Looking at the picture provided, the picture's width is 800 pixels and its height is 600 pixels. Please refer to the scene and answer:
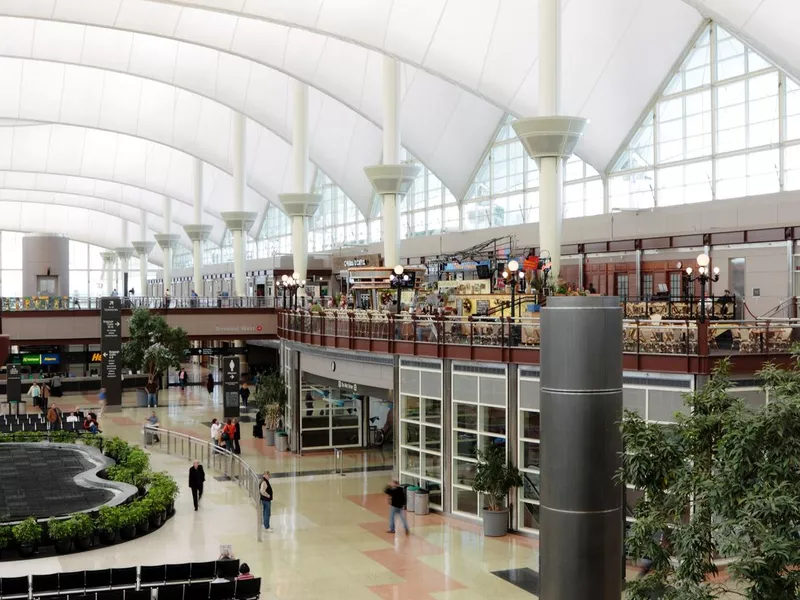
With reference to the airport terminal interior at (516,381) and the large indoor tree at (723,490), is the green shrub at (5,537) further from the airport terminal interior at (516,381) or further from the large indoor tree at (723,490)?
the large indoor tree at (723,490)

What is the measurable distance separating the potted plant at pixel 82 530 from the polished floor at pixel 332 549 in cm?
29

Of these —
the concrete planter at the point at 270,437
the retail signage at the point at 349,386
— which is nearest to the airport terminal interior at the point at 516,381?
the concrete planter at the point at 270,437

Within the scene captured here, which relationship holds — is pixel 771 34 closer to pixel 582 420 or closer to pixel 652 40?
pixel 652 40

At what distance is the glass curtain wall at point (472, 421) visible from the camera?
2355 centimetres

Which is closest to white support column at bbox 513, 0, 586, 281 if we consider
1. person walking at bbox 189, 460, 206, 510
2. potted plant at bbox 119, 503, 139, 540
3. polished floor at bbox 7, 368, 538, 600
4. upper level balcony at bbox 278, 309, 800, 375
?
upper level balcony at bbox 278, 309, 800, 375

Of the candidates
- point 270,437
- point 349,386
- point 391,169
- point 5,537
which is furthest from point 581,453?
point 391,169

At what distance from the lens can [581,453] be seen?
34.0 feet

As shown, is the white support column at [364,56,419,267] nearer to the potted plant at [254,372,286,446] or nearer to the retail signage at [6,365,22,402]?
the potted plant at [254,372,286,446]

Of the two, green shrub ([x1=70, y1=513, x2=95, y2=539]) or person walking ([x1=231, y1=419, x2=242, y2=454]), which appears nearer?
green shrub ([x1=70, y1=513, x2=95, y2=539])

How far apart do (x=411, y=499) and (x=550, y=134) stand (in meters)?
11.3

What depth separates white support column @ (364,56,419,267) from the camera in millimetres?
39500

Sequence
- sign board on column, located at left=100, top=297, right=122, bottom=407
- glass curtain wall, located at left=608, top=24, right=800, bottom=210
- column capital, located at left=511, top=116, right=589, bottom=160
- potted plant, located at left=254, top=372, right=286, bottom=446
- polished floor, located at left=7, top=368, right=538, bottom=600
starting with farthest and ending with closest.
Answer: sign board on column, located at left=100, top=297, right=122, bottom=407 → potted plant, located at left=254, top=372, right=286, bottom=446 → glass curtain wall, located at left=608, top=24, right=800, bottom=210 → column capital, located at left=511, top=116, right=589, bottom=160 → polished floor, located at left=7, top=368, right=538, bottom=600

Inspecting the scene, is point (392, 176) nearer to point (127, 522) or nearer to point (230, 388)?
point (230, 388)

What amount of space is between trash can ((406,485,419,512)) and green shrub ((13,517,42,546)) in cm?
958
